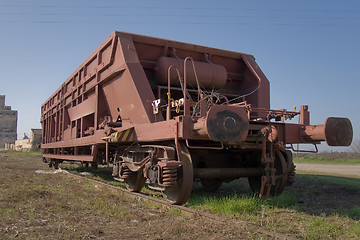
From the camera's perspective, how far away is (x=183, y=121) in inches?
185

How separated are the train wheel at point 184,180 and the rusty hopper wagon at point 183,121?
0.01 meters

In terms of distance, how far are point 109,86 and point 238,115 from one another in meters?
3.72

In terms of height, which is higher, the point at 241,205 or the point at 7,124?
the point at 7,124

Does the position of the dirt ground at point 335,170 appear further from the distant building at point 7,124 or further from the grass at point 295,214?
the distant building at point 7,124

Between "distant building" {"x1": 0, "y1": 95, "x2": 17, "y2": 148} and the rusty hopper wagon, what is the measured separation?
Answer: 2914 inches

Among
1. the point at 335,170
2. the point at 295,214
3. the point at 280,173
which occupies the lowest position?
the point at 335,170


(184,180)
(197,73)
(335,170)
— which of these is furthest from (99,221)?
(335,170)

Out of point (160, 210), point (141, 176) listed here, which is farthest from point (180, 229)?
point (141, 176)

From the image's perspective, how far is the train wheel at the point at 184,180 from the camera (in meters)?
4.89

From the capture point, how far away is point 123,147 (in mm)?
6910

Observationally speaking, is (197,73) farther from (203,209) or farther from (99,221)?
(99,221)

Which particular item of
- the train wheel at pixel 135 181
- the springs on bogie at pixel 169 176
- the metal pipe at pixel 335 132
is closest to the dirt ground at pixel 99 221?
the springs on bogie at pixel 169 176

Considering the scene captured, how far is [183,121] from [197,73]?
7.98 feet

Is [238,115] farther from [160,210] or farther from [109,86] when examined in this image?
[109,86]
